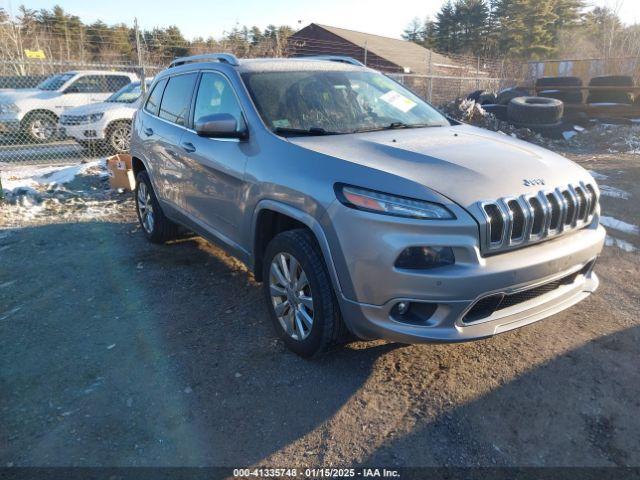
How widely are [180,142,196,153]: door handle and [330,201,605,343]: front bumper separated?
1869mm

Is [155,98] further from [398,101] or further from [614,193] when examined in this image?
[614,193]

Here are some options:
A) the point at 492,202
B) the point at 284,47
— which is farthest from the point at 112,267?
the point at 284,47

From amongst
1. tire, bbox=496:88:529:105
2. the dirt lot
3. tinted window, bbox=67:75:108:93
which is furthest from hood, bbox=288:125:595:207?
tire, bbox=496:88:529:105

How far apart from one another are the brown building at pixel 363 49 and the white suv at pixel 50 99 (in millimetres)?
16573

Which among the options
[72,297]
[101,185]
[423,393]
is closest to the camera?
[423,393]

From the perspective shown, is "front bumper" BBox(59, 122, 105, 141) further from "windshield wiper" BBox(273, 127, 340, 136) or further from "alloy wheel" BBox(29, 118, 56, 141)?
"windshield wiper" BBox(273, 127, 340, 136)

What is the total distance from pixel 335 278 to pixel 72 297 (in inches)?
105

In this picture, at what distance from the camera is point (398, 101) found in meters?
4.02

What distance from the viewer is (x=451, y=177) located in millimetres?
2594

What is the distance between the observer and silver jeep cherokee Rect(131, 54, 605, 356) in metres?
2.43

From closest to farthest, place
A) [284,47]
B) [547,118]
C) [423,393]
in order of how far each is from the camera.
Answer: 1. [423,393]
2. [547,118]
3. [284,47]

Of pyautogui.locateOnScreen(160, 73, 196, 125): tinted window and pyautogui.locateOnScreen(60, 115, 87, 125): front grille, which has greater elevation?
pyautogui.locateOnScreen(160, 73, 196, 125): tinted window

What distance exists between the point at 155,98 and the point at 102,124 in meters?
5.90

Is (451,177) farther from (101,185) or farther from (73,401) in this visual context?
(101,185)
